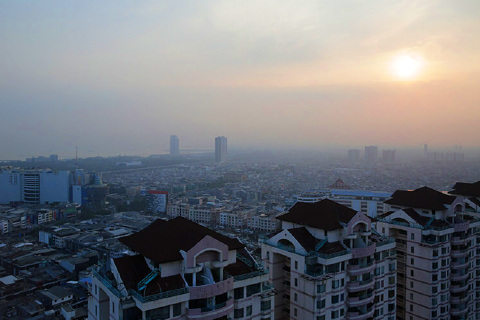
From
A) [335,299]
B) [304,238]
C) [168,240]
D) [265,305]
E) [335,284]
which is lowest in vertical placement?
[335,299]

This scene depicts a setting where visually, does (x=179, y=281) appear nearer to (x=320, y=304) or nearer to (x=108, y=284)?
(x=108, y=284)

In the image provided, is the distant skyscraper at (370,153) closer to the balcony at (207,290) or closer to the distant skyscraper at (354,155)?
the distant skyscraper at (354,155)

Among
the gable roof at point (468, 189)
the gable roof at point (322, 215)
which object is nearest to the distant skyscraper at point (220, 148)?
the gable roof at point (468, 189)

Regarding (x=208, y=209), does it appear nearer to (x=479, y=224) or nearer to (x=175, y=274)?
(x=479, y=224)

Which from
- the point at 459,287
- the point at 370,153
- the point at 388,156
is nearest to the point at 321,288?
the point at 459,287

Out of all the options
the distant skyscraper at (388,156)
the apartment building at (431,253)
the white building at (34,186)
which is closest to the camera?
the apartment building at (431,253)

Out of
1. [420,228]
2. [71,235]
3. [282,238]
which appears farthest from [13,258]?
[420,228]

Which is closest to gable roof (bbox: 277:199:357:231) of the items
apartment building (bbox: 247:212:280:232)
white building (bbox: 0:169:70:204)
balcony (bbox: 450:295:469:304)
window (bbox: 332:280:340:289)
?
window (bbox: 332:280:340:289)
